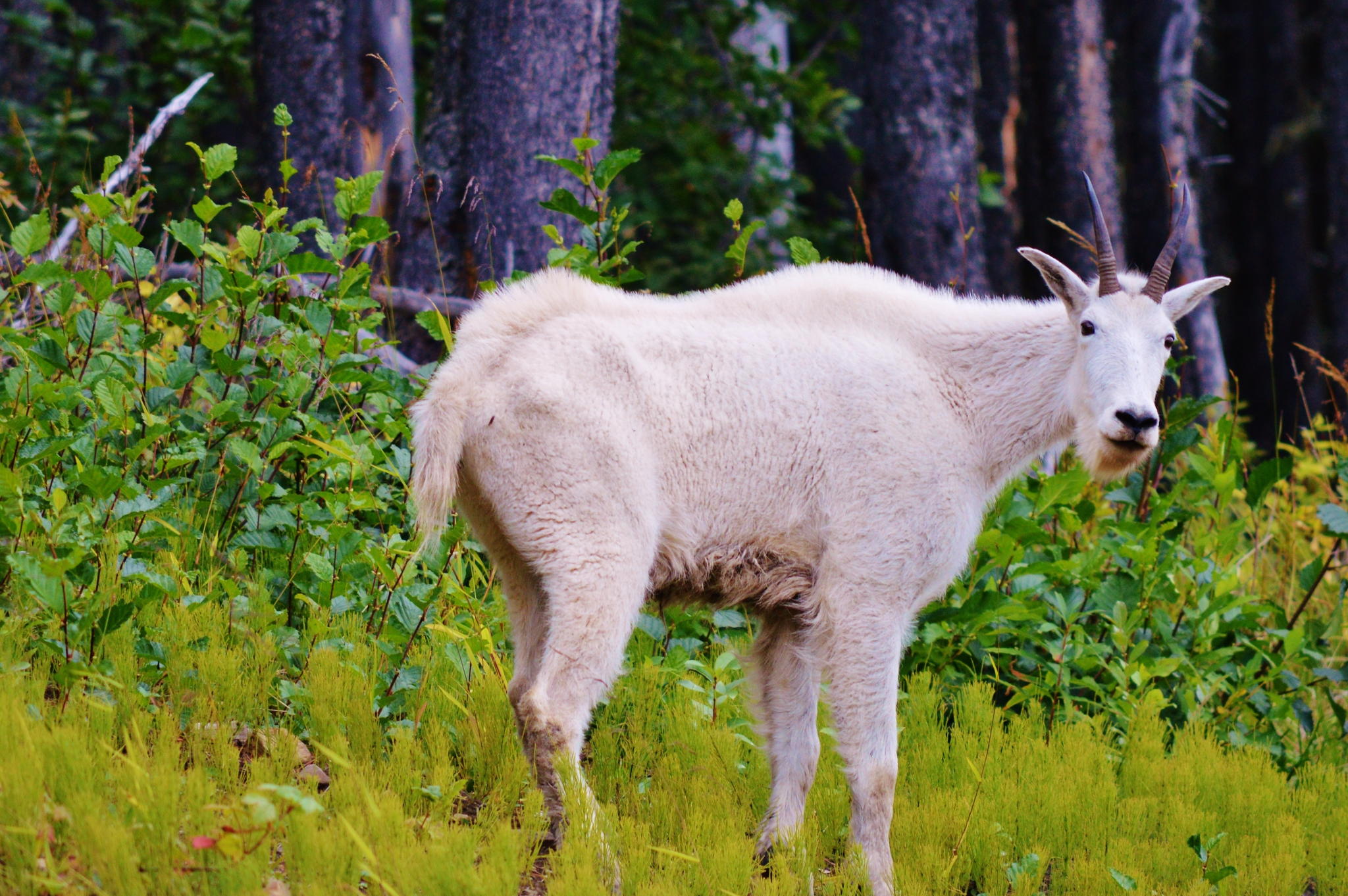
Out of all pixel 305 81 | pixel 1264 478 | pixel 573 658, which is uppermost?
pixel 305 81

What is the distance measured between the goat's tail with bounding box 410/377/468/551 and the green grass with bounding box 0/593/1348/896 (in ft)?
2.41

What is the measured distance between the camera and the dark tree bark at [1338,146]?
43.3 ft

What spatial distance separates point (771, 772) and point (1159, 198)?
1052cm

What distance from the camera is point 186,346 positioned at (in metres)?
5.17

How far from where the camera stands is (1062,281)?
14.6ft

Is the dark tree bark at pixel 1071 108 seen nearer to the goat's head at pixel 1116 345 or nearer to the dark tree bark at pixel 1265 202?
the dark tree bark at pixel 1265 202

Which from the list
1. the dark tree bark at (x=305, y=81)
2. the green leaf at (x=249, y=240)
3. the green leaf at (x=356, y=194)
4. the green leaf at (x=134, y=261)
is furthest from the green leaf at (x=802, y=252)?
the dark tree bark at (x=305, y=81)

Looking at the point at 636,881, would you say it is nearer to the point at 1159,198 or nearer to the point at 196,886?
the point at 196,886

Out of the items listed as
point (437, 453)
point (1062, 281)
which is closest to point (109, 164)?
point (437, 453)

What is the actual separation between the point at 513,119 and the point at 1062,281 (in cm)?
364

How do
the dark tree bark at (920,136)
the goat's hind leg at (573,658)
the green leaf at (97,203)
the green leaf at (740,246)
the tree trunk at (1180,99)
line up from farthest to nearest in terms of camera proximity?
the tree trunk at (1180,99), the dark tree bark at (920,136), the green leaf at (740,246), the green leaf at (97,203), the goat's hind leg at (573,658)

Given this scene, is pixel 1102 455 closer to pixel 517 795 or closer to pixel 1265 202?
pixel 517 795

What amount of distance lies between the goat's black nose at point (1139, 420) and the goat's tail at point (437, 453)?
2.24 meters

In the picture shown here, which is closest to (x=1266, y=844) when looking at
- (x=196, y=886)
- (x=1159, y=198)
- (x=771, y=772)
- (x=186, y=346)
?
Result: (x=771, y=772)
